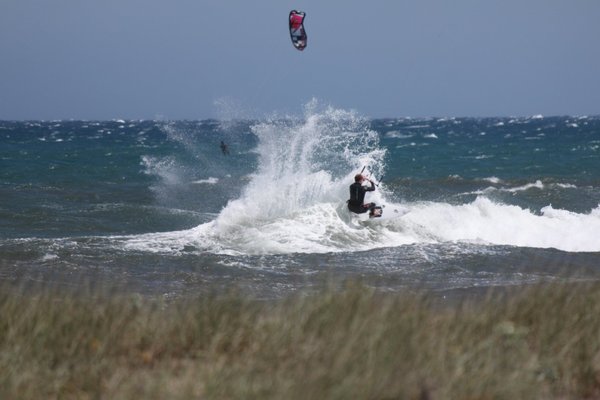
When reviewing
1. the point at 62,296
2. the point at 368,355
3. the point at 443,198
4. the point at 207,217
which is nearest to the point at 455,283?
the point at 62,296

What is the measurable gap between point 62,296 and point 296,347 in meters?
2.64

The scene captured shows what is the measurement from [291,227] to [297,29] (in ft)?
14.9

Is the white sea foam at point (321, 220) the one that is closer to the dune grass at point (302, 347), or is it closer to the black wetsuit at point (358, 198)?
the black wetsuit at point (358, 198)

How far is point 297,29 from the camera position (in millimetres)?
19906

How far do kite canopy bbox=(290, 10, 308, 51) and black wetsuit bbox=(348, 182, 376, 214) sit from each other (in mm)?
3410

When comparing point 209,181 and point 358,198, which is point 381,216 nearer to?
point 358,198

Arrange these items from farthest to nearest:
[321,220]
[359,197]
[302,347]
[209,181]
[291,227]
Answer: [209,181], [321,220], [291,227], [359,197], [302,347]

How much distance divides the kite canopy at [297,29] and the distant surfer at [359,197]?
10.9 feet

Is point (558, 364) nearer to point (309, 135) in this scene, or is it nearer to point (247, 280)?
point (247, 280)

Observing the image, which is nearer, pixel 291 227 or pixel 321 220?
pixel 291 227

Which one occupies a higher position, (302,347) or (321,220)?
(321,220)

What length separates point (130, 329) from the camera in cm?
634

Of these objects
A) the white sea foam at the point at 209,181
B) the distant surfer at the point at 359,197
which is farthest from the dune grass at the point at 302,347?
the white sea foam at the point at 209,181

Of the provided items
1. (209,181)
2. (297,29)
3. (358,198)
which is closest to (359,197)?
(358,198)
